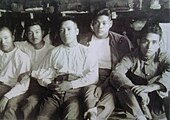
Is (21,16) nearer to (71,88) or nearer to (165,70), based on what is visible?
(71,88)

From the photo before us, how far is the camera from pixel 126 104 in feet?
2.95

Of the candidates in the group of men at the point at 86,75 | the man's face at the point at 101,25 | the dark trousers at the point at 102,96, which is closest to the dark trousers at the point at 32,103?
the group of men at the point at 86,75

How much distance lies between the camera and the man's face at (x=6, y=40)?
3.05 ft

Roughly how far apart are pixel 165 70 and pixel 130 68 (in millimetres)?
102

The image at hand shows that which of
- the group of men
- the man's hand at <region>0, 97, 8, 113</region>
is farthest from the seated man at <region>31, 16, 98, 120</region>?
the man's hand at <region>0, 97, 8, 113</region>

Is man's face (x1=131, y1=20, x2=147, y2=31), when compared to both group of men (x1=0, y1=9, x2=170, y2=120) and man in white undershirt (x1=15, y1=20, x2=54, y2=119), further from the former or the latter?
man in white undershirt (x1=15, y1=20, x2=54, y2=119)

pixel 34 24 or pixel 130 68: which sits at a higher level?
pixel 34 24

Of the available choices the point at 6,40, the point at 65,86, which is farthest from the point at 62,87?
the point at 6,40

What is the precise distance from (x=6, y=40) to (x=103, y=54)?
0.30 meters

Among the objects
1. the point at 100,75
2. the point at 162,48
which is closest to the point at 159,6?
the point at 162,48

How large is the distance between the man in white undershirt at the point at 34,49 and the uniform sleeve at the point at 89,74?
0.11 m

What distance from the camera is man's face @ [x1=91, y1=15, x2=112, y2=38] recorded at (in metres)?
0.91

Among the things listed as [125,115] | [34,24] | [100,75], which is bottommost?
[125,115]

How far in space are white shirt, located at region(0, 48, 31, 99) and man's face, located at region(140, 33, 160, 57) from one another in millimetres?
344
